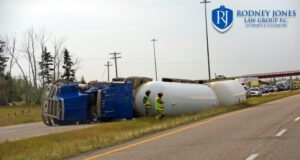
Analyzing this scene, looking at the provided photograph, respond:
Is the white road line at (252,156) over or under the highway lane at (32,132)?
over

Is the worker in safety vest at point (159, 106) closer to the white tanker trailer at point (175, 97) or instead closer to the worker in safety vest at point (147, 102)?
the worker in safety vest at point (147, 102)

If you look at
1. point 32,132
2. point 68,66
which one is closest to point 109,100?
point 32,132

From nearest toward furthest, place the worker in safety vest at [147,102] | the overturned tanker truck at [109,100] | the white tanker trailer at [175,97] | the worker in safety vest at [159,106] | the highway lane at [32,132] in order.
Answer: the highway lane at [32,132]
the worker in safety vest at [159,106]
the overturned tanker truck at [109,100]
the worker in safety vest at [147,102]
the white tanker trailer at [175,97]

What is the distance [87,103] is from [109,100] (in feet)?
4.18

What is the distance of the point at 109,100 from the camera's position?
101 ft

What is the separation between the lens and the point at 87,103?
101 ft

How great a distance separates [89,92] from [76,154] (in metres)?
16.3

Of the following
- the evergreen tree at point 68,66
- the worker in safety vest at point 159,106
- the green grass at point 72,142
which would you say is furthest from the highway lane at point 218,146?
the evergreen tree at point 68,66

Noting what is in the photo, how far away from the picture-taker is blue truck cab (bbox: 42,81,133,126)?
2998 centimetres

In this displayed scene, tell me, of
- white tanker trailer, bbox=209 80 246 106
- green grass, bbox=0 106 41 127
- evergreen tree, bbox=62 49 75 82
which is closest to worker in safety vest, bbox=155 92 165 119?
white tanker trailer, bbox=209 80 246 106

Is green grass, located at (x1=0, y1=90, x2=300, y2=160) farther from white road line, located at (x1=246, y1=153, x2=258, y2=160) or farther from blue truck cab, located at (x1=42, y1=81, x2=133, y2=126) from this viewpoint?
white road line, located at (x1=246, y1=153, x2=258, y2=160)

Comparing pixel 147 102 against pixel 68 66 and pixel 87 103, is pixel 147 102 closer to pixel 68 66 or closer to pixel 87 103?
pixel 87 103

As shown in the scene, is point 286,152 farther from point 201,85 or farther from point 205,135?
point 201,85

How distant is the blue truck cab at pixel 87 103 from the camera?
29984mm
